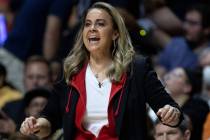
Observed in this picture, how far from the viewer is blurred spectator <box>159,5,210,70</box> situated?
850 cm

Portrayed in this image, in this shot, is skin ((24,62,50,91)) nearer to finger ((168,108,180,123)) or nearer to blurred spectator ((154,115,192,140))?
blurred spectator ((154,115,192,140))

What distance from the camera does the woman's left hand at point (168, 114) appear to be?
14.6ft

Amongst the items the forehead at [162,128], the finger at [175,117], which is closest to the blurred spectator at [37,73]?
the forehead at [162,128]

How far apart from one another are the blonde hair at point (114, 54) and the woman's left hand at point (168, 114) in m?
0.44

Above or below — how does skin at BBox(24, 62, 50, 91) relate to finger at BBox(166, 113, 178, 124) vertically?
below

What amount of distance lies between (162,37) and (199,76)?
1.23 meters

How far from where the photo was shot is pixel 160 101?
4648 mm

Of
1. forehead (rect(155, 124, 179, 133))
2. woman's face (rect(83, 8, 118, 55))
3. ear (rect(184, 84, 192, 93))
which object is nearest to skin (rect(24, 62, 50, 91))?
ear (rect(184, 84, 192, 93))

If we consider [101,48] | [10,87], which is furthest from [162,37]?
[101,48]

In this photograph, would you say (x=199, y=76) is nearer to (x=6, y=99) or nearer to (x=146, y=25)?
(x=146, y=25)

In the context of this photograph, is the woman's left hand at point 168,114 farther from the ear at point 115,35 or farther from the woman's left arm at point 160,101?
the ear at point 115,35

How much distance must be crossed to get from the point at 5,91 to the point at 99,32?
363 centimetres

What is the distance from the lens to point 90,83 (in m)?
4.86

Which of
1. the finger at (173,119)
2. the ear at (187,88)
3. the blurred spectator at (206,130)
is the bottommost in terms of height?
the blurred spectator at (206,130)
